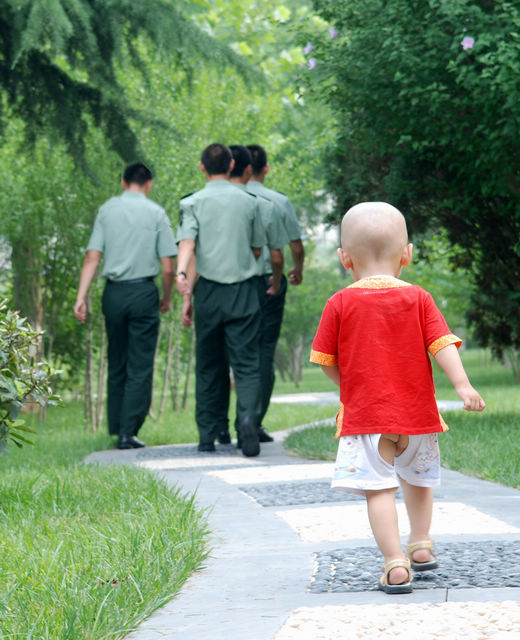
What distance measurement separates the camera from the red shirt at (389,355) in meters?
3.45

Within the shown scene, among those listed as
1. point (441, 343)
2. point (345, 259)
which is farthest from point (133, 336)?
point (441, 343)

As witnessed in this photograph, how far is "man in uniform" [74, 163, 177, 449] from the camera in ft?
26.4

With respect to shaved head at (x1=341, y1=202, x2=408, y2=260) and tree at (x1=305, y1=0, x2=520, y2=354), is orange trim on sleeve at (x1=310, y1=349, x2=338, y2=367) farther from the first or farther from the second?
tree at (x1=305, y1=0, x2=520, y2=354)

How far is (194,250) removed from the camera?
7496 millimetres

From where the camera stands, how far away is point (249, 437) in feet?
23.0

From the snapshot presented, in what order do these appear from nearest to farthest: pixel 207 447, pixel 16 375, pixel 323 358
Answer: pixel 323 358 < pixel 16 375 < pixel 207 447

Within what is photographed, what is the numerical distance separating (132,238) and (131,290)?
42 centimetres

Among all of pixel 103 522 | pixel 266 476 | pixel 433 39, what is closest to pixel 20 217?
pixel 433 39

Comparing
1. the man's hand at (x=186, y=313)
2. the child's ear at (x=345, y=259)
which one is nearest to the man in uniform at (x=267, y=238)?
the man's hand at (x=186, y=313)

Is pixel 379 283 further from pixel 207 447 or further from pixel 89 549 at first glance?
pixel 207 447

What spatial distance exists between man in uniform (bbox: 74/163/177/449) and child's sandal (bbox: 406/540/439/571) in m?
4.75

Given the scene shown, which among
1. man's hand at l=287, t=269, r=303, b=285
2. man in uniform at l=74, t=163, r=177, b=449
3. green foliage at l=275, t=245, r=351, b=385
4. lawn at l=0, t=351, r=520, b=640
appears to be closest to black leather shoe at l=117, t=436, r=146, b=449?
man in uniform at l=74, t=163, r=177, b=449

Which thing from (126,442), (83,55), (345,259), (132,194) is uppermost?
(83,55)

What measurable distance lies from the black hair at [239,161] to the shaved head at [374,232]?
4328 mm
